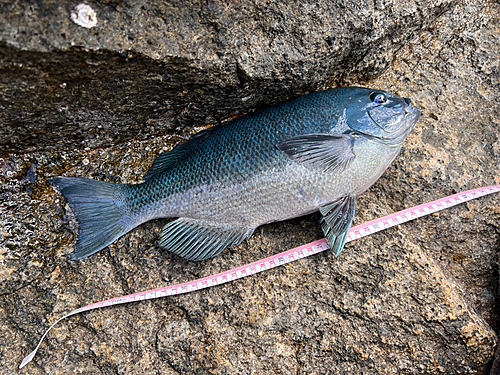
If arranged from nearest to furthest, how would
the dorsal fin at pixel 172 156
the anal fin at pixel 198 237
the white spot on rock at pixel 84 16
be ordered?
the white spot on rock at pixel 84 16 < the anal fin at pixel 198 237 < the dorsal fin at pixel 172 156

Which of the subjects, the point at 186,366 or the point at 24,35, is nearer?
the point at 24,35

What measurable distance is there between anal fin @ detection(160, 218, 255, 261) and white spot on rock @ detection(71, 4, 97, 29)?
1238mm

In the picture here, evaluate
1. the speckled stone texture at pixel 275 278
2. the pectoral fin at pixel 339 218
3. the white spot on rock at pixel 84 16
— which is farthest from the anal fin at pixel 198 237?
the white spot on rock at pixel 84 16

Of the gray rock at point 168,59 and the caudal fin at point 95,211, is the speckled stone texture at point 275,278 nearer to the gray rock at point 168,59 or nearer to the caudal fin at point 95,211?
the gray rock at point 168,59

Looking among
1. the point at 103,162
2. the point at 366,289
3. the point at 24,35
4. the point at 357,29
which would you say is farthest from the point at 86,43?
the point at 366,289

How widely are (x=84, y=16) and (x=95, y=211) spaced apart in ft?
3.73

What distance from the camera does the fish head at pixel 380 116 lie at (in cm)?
241

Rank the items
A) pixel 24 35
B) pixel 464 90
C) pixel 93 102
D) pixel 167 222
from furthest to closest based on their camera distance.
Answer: pixel 464 90 < pixel 167 222 < pixel 93 102 < pixel 24 35

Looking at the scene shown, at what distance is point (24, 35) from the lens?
6.45 ft

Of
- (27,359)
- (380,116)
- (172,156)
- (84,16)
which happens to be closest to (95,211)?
(172,156)

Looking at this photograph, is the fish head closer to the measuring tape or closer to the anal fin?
A: the measuring tape

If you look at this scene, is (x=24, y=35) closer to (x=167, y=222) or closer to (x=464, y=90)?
(x=167, y=222)

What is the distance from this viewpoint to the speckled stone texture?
2.41 m

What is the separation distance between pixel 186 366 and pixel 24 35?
2.07 meters
